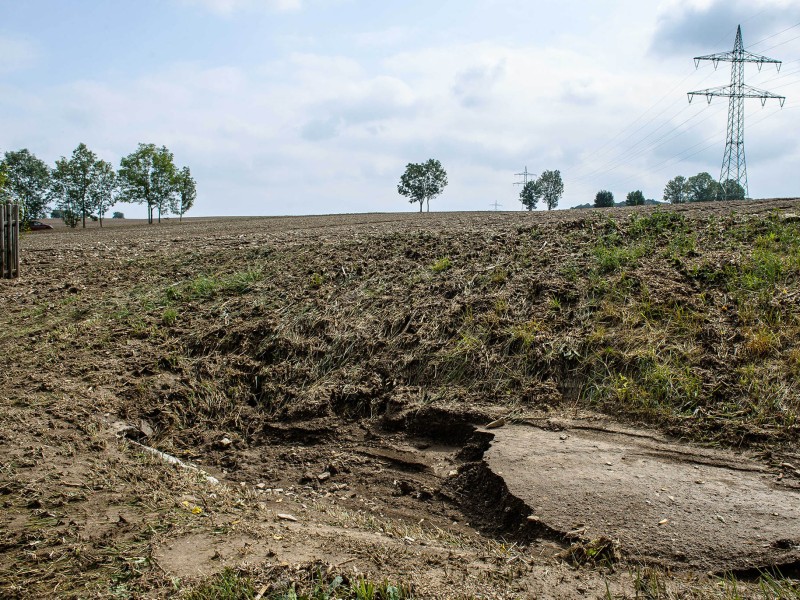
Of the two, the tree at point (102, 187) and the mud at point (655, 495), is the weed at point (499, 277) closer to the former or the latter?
the mud at point (655, 495)

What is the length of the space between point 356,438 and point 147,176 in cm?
4765

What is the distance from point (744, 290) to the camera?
600 cm

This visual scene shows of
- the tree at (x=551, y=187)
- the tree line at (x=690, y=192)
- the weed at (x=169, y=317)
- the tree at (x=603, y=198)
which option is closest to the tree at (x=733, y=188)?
the tree line at (x=690, y=192)

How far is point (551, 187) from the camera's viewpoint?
247 feet

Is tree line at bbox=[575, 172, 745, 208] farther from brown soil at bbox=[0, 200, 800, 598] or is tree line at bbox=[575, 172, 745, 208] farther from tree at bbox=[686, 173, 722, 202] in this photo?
brown soil at bbox=[0, 200, 800, 598]

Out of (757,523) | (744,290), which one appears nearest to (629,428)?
(757,523)

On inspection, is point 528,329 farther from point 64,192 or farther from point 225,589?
point 64,192

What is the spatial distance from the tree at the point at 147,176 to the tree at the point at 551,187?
141ft

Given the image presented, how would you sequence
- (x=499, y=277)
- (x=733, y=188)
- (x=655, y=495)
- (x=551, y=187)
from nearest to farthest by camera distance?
(x=655, y=495)
(x=499, y=277)
(x=733, y=188)
(x=551, y=187)

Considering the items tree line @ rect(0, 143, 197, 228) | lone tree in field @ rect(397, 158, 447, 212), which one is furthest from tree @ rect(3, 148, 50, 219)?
lone tree in field @ rect(397, 158, 447, 212)

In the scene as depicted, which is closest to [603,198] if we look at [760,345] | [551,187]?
[551,187]

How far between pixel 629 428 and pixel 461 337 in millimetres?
2004

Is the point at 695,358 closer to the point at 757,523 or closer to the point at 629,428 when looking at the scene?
the point at 629,428

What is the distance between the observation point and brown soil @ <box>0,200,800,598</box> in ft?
10.7
